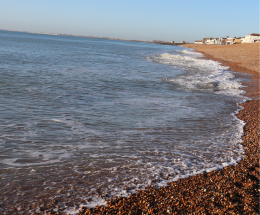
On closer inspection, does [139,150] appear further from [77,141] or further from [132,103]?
Answer: [132,103]

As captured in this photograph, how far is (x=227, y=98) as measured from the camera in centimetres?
1335

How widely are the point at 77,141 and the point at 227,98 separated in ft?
32.5

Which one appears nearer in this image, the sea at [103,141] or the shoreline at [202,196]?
the shoreline at [202,196]

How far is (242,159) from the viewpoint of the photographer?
5.95 m

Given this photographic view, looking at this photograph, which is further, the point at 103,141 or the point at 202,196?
the point at 103,141

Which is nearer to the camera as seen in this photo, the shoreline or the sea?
the shoreline

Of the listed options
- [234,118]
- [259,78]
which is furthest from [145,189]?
[259,78]

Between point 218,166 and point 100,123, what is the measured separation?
410cm

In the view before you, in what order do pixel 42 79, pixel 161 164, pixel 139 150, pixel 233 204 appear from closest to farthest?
pixel 233 204
pixel 161 164
pixel 139 150
pixel 42 79

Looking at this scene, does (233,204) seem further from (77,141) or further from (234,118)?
(234,118)

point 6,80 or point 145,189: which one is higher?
point 6,80

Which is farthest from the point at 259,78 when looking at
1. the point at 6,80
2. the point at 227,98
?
the point at 6,80

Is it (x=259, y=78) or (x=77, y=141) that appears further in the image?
(x=259, y=78)

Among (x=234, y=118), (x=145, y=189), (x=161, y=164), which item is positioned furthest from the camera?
(x=234, y=118)
